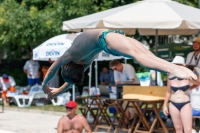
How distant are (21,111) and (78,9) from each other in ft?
12.7

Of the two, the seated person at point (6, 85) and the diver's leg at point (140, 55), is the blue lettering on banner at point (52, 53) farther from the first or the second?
the diver's leg at point (140, 55)

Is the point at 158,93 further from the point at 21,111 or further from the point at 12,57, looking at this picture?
the point at 12,57

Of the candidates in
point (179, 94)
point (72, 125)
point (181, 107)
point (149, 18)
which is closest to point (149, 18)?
point (149, 18)

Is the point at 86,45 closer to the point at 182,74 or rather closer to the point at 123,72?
the point at 182,74

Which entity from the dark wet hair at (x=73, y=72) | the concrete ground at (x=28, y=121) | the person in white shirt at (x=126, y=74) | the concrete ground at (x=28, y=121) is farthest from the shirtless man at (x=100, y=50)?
the concrete ground at (x=28, y=121)

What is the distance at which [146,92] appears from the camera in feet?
32.8

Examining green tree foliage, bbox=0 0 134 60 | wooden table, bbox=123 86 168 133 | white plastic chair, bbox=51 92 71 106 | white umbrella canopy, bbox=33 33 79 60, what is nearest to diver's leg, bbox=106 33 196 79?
wooden table, bbox=123 86 168 133

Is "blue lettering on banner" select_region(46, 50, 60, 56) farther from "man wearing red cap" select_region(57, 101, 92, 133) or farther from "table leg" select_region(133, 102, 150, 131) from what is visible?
"man wearing red cap" select_region(57, 101, 92, 133)

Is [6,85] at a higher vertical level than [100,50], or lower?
lower

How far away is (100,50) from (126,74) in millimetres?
5872

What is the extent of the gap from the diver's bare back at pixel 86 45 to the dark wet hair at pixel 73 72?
117 mm

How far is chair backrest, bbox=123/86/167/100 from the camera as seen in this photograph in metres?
9.90

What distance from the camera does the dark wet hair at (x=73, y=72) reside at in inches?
204

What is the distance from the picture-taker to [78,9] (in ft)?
52.6
